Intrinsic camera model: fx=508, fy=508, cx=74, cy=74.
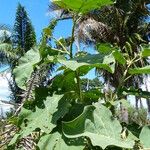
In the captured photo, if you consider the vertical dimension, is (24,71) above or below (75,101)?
above

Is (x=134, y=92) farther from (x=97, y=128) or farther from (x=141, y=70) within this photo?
(x=97, y=128)

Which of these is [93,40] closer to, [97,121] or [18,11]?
[18,11]

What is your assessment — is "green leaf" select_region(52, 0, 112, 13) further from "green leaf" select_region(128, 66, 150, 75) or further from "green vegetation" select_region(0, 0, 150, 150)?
"green leaf" select_region(128, 66, 150, 75)

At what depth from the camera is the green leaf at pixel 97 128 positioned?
179 centimetres

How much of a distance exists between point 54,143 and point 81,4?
55 cm

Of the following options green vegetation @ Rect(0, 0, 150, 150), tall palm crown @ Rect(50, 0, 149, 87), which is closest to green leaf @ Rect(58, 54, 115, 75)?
Result: green vegetation @ Rect(0, 0, 150, 150)

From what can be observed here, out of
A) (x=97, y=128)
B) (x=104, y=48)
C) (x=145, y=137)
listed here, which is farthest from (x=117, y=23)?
(x=97, y=128)

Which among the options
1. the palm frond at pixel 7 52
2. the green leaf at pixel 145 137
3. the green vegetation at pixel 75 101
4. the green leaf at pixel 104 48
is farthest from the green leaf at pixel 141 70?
the palm frond at pixel 7 52

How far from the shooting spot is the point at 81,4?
2004 mm

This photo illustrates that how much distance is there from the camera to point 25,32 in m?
28.9

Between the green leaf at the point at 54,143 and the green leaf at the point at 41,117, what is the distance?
32 millimetres

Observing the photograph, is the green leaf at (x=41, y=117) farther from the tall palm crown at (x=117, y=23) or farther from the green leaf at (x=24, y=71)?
the tall palm crown at (x=117, y=23)

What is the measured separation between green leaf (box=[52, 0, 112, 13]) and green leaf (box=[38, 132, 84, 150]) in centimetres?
50

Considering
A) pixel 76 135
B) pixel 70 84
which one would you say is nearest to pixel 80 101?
pixel 70 84
